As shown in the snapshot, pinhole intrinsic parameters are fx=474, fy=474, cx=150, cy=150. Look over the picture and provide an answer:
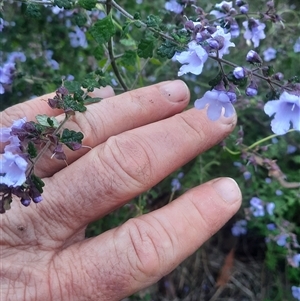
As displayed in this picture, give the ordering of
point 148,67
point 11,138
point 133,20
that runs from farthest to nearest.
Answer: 1. point 148,67
2. point 133,20
3. point 11,138

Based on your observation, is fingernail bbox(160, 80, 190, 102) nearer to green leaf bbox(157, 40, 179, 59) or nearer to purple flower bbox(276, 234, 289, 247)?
green leaf bbox(157, 40, 179, 59)

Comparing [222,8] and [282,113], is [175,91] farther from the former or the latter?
[282,113]

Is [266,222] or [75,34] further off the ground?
[75,34]

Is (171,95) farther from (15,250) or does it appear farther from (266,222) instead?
(266,222)

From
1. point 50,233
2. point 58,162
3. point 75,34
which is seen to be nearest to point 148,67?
point 75,34

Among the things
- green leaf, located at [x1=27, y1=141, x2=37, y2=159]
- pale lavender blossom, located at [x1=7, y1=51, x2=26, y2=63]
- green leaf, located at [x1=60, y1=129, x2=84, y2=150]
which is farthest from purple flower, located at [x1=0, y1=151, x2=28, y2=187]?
pale lavender blossom, located at [x1=7, y1=51, x2=26, y2=63]

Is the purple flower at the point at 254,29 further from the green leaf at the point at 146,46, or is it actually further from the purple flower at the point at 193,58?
the purple flower at the point at 193,58

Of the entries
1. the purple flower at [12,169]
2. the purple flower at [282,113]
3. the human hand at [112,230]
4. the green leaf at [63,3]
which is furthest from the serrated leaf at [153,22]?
the purple flower at [12,169]
